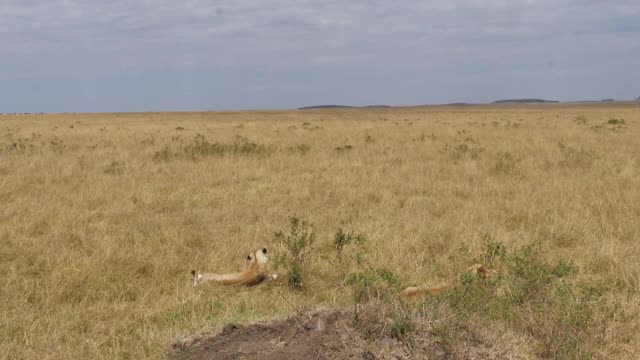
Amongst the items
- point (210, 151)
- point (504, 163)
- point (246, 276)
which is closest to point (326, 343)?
point (246, 276)

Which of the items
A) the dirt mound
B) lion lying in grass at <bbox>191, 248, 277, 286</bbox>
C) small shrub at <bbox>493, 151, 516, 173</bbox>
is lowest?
lion lying in grass at <bbox>191, 248, 277, 286</bbox>

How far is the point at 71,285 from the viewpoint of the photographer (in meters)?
5.77

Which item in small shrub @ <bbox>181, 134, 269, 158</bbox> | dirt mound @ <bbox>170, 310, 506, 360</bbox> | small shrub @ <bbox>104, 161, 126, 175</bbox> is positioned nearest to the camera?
dirt mound @ <bbox>170, 310, 506, 360</bbox>

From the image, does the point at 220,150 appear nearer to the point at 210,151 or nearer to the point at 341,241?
the point at 210,151

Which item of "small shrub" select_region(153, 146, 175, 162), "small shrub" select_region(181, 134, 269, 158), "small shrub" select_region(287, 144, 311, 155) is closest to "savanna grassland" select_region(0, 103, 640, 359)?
"small shrub" select_region(153, 146, 175, 162)

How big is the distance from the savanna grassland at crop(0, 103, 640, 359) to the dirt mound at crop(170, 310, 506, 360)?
12 cm

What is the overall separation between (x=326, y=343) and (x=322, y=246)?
11.6 feet

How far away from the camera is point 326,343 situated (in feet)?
12.2

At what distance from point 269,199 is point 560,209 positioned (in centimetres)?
443

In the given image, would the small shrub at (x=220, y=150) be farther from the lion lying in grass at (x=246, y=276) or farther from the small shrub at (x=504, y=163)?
the lion lying in grass at (x=246, y=276)

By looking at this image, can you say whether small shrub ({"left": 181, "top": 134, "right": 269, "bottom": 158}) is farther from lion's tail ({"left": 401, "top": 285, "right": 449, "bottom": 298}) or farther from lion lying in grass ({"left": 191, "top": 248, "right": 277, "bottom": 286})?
lion's tail ({"left": 401, "top": 285, "right": 449, "bottom": 298})

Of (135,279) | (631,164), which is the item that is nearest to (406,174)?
(631,164)

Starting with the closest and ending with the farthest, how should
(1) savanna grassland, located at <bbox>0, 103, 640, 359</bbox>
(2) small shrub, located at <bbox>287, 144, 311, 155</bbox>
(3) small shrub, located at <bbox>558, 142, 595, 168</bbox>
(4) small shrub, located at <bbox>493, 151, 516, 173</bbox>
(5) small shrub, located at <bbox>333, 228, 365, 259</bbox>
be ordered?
(1) savanna grassland, located at <bbox>0, 103, 640, 359</bbox>, (5) small shrub, located at <bbox>333, 228, 365, 259</bbox>, (4) small shrub, located at <bbox>493, 151, 516, 173</bbox>, (3) small shrub, located at <bbox>558, 142, 595, 168</bbox>, (2) small shrub, located at <bbox>287, 144, 311, 155</bbox>

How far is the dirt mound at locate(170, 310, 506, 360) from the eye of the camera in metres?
3.64
